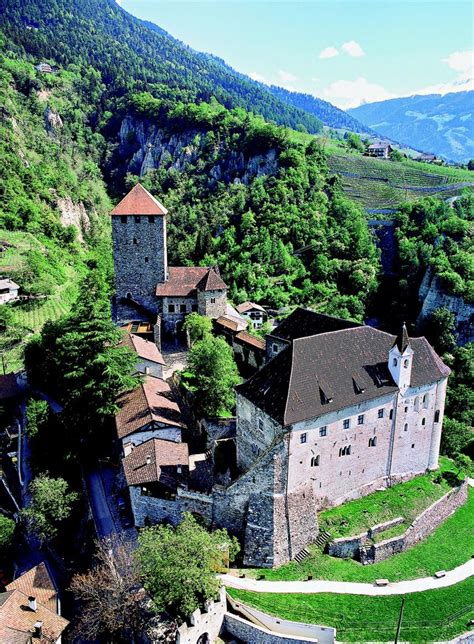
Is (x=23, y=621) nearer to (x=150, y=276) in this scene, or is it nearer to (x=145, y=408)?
(x=145, y=408)

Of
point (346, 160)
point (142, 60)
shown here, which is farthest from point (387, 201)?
point (142, 60)

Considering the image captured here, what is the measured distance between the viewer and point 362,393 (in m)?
35.2

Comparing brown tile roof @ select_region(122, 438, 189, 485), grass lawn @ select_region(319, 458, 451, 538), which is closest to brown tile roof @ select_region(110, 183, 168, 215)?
brown tile roof @ select_region(122, 438, 189, 485)

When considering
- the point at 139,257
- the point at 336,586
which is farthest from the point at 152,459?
the point at 139,257

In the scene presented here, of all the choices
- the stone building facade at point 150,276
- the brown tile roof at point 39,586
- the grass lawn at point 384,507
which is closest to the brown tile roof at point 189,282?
the stone building facade at point 150,276

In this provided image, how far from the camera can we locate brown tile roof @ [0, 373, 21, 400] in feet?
179

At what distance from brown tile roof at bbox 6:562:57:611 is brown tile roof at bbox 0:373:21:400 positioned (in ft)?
77.9

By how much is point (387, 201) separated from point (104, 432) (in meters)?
79.4

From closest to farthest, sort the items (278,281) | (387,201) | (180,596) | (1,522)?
1. (180,596)
2. (1,522)
3. (278,281)
4. (387,201)

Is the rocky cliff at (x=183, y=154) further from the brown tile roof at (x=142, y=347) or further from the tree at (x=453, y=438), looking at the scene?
the tree at (x=453, y=438)

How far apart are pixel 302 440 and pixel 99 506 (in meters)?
15.5

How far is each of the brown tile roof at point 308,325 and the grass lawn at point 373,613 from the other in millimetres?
17882

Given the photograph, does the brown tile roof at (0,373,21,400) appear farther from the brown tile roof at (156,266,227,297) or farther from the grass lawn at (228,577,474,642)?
the grass lawn at (228,577,474,642)

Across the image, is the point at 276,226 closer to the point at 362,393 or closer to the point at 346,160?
the point at 346,160
